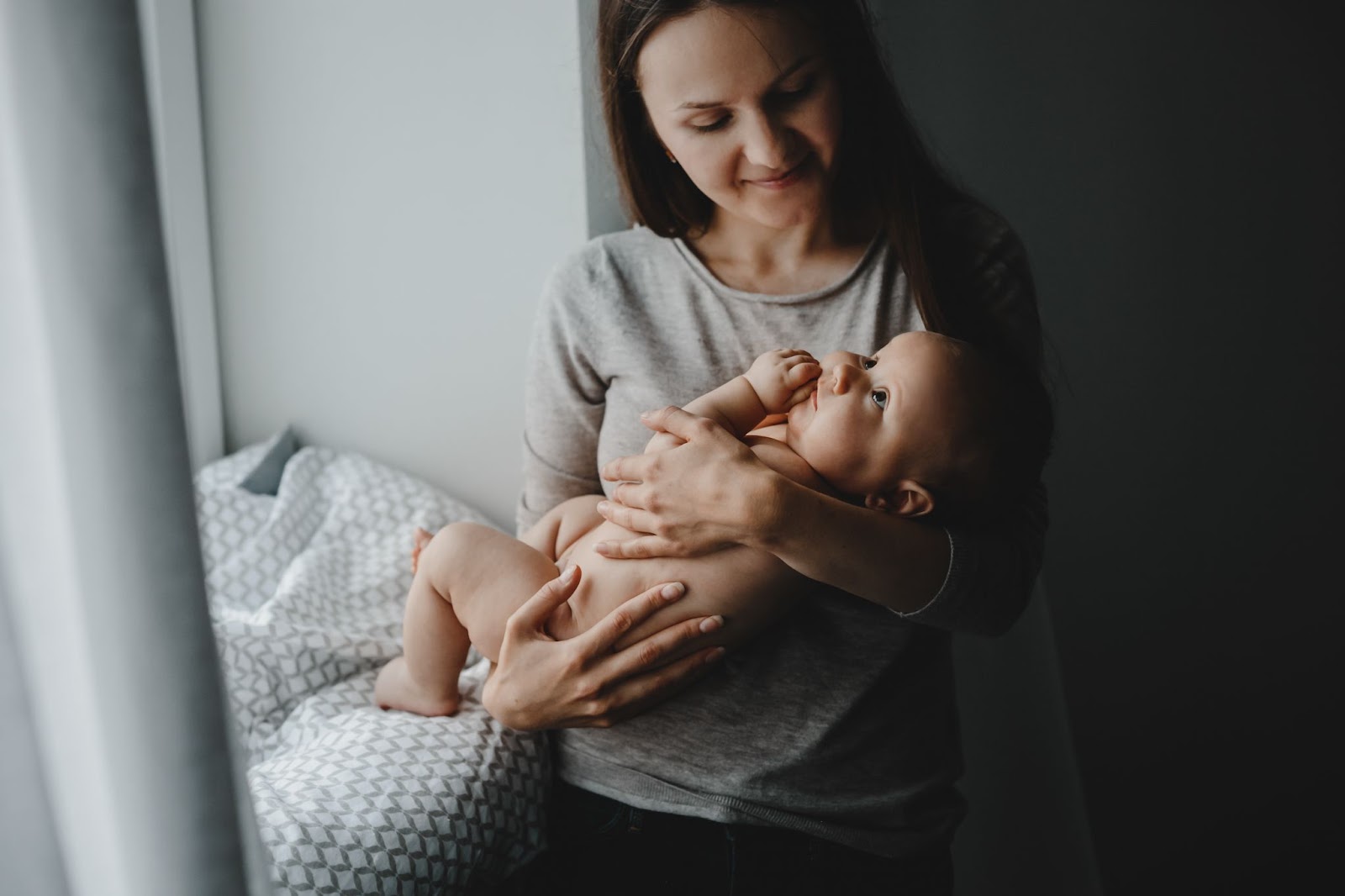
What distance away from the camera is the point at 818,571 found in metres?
1.00

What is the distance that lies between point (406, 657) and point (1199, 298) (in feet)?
5.40

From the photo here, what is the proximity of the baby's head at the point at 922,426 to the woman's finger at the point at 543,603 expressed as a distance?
1.12 ft

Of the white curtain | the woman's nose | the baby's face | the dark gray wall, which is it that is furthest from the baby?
the dark gray wall

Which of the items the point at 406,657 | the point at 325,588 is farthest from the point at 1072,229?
the point at 325,588

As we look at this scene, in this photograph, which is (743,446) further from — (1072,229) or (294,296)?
(294,296)

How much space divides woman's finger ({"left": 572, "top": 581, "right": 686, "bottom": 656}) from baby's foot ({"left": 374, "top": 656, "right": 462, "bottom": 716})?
0.29 metres

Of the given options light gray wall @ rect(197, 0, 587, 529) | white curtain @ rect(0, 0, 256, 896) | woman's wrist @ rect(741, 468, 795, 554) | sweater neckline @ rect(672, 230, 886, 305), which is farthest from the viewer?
light gray wall @ rect(197, 0, 587, 529)

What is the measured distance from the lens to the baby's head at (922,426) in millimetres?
1063

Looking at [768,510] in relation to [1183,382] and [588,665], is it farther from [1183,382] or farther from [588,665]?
[1183,382]

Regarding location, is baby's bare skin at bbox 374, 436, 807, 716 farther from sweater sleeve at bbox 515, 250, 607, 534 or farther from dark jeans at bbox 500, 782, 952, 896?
dark jeans at bbox 500, 782, 952, 896

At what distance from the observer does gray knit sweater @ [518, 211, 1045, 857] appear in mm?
1095

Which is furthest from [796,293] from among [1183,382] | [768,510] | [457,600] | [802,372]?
[1183,382]

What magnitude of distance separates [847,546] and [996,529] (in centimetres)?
27

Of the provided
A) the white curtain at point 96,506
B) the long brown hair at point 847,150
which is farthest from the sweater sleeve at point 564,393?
the white curtain at point 96,506
